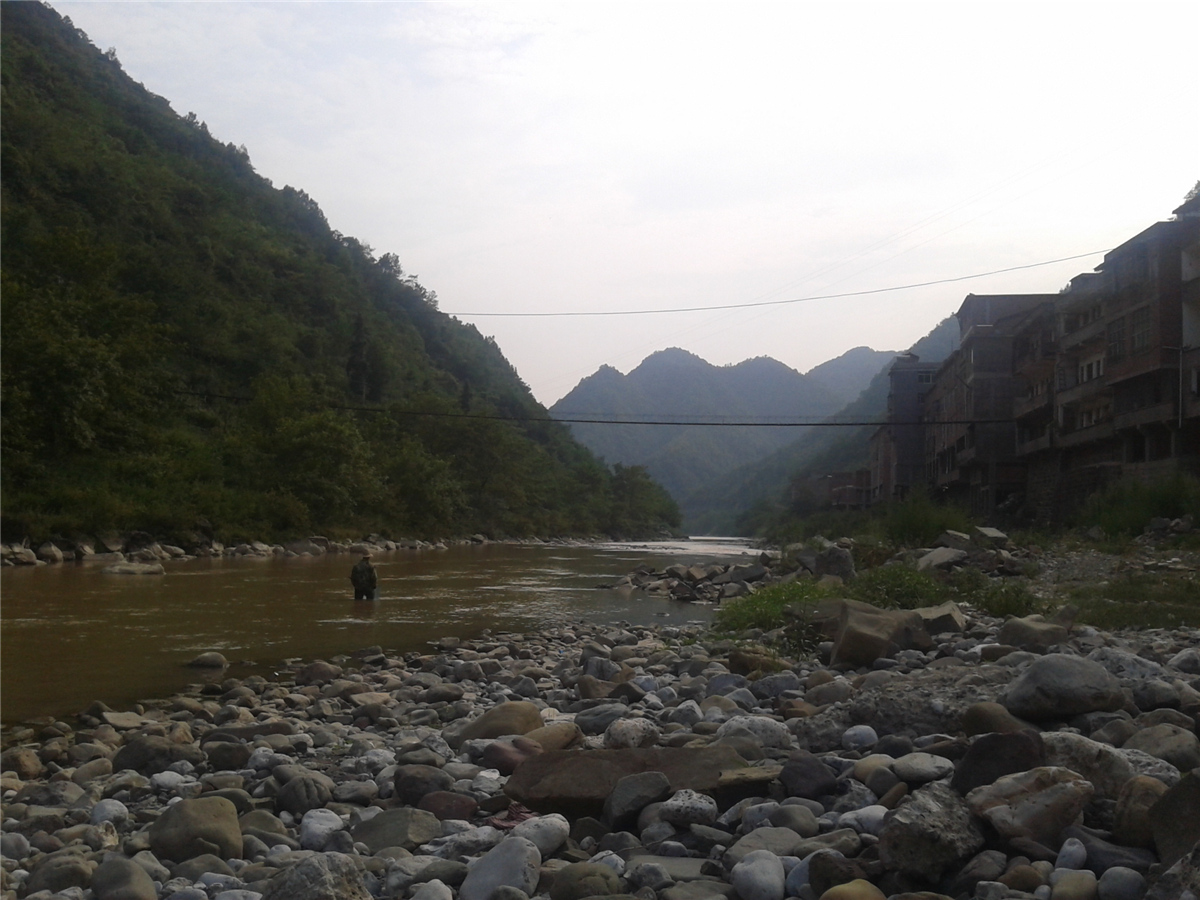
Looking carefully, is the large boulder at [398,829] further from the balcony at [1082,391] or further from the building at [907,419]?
the building at [907,419]

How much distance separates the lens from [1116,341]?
29.6 meters

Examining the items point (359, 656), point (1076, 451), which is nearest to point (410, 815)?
point (359, 656)

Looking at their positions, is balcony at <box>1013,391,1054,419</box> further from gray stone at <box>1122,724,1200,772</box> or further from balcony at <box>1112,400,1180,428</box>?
gray stone at <box>1122,724,1200,772</box>

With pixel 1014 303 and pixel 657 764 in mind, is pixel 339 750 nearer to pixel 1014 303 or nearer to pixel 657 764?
pixel 657 764

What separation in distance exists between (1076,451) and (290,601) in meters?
29.5

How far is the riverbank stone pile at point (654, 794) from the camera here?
2852 mm

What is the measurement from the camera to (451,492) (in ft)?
177

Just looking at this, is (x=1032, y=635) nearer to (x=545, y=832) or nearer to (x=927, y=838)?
(x=927, y=838)

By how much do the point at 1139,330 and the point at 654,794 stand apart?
29866 millimetres

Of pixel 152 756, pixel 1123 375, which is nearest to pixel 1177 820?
pixel 152 756

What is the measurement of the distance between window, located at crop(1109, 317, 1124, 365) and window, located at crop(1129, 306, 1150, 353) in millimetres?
618

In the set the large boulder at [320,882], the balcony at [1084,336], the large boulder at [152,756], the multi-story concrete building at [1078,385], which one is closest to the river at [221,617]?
the large boulder at [152,756]

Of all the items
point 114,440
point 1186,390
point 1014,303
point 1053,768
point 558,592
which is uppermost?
point 1014,303

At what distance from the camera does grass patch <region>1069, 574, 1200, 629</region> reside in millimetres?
9078
